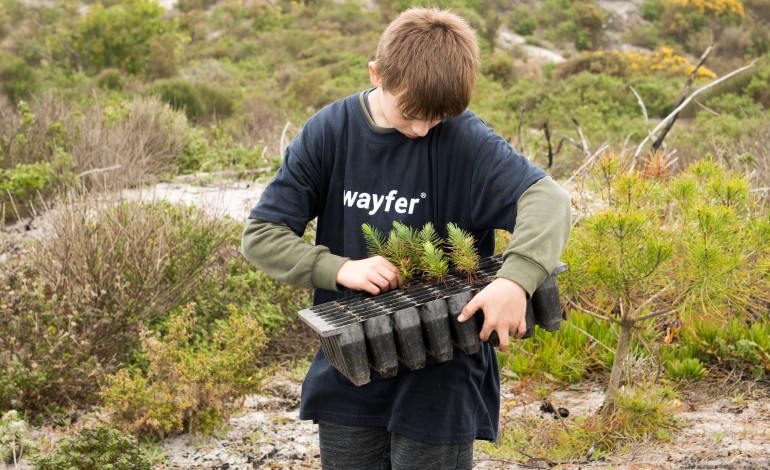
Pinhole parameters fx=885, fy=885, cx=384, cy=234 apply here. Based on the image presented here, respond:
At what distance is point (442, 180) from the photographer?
227 centimetres

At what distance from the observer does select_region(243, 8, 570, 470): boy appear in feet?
6.77

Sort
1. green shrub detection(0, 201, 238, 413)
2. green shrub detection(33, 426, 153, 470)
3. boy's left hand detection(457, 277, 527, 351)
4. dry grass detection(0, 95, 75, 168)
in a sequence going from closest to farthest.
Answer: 1. boy's left hand detection(457, 277, 527, 351)
2. green shrub detection(33, 426, 153, 470)
3. green shrub detection(0, 201, 238, 413)
4. dry grass detection(0, 95, 75, 168)

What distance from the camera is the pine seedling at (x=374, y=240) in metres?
2.18

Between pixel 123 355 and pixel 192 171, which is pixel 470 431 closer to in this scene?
pixel 123 355

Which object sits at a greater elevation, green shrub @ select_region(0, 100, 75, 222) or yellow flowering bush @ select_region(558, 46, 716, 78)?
green shrub @ select_region(0, 100, 75, 222)

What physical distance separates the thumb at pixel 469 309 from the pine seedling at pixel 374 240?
0.28 metres

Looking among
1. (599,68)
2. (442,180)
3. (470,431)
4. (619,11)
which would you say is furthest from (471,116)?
(619,11)

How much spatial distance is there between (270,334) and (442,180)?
3252mm

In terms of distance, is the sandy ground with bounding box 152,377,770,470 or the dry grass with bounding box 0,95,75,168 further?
the dry grass with bounding box 0,95,75,168

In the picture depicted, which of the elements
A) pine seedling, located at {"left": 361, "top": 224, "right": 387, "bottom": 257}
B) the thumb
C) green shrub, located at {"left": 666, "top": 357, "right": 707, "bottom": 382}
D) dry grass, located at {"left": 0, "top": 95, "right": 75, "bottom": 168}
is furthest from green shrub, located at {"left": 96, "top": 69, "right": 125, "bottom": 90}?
the thumb

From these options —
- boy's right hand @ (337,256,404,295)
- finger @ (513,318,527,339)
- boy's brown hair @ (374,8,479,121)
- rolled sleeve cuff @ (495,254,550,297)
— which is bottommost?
finger @ (513,318,527,339)

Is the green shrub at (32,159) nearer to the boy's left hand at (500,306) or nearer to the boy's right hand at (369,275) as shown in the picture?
the boy's right hand at (369,275)

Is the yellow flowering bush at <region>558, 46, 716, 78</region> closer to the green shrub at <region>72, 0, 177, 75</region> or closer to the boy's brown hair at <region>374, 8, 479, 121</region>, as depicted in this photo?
the green shrub at <region>72, 0, 177, 75</region>

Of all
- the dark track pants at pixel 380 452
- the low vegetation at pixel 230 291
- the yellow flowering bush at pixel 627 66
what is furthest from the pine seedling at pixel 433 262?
the yellow flowering bush at pixel 627 66
